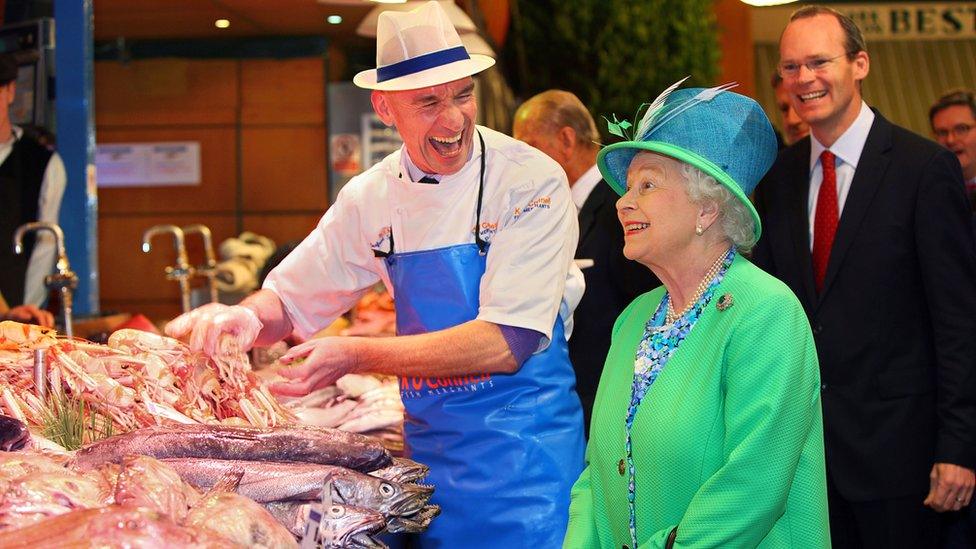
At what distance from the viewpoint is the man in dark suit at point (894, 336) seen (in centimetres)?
309

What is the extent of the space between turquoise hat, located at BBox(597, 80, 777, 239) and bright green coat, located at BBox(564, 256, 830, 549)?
0.19 m

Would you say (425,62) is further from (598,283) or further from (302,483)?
(598,283)

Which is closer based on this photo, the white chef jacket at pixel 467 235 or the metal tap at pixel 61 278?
the white chef jacket at pixel 467 235

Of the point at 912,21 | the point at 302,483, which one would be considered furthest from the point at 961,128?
the point at 912,21

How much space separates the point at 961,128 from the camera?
Answer: 5.25m

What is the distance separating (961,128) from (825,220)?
2288mm

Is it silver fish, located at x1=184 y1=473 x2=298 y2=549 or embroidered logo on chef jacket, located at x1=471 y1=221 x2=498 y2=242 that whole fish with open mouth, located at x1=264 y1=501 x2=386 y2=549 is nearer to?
silver fish, located at x1=184 y1=473 x2=298 y2=549

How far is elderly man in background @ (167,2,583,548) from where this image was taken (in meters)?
2.73

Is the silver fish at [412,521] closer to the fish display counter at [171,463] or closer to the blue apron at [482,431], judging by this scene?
the fish display counter at [171,463]

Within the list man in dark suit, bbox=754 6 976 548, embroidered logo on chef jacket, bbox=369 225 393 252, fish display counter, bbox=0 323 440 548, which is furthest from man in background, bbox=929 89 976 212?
fish display counter, bbox=0 323 440 548

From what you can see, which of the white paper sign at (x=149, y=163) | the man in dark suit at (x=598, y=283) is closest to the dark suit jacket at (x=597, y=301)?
the man in dark suit at (x=598, y=283)

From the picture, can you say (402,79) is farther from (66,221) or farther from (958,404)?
(66,221)

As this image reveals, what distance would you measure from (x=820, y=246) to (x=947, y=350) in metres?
0.47

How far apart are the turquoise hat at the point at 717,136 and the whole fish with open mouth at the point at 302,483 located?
0.85 meters
